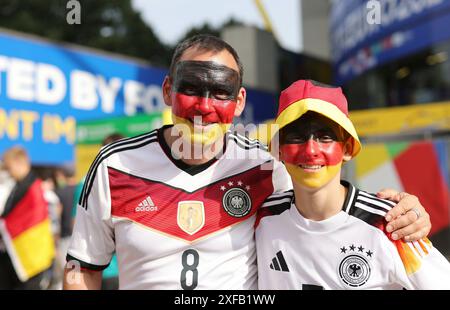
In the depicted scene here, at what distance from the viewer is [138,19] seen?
2319 centimetres

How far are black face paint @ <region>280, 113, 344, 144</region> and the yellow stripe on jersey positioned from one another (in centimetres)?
45

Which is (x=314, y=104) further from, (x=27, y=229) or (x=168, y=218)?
(x=27, y=229)

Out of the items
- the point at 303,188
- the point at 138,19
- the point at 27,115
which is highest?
the point at 138,19

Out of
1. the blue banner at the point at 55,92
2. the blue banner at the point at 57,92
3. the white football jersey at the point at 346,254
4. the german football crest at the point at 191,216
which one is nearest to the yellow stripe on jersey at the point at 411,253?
the white football jersey at the point at 346,254

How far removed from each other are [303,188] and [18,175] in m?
4.09

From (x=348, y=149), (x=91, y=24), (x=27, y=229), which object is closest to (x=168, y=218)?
(x=348, y=149)

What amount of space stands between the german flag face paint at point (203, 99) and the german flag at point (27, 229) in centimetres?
370

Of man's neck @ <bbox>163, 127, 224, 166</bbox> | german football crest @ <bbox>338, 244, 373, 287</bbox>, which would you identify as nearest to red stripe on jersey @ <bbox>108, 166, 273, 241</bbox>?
man's neck @ <bbox>163, 127, 224, 166</bbox>

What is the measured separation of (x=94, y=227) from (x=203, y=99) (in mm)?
656

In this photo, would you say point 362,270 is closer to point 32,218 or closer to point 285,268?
point 285,268

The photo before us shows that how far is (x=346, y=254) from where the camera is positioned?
2.00 m

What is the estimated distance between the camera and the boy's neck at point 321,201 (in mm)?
2059
